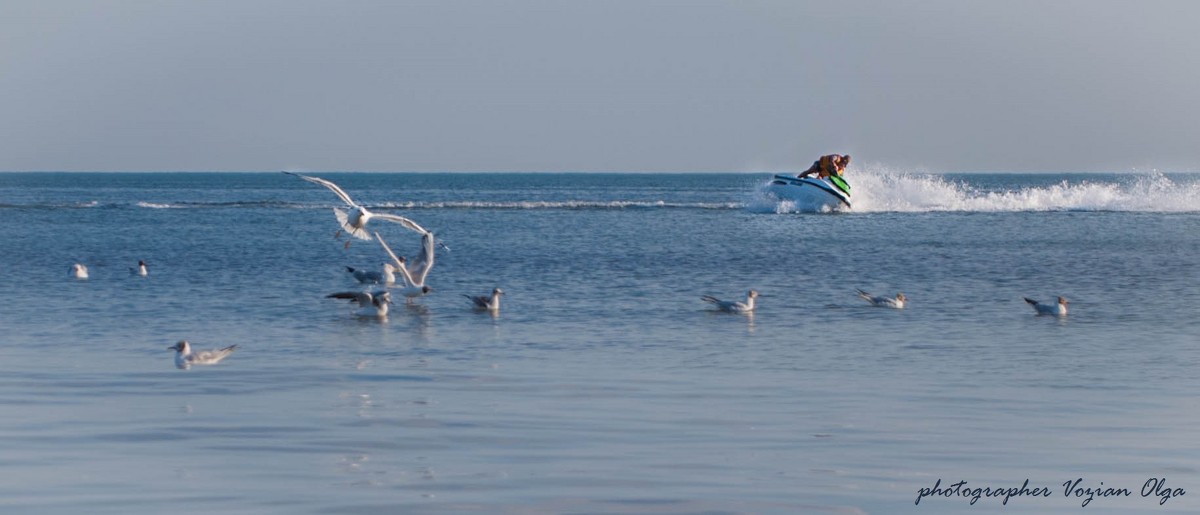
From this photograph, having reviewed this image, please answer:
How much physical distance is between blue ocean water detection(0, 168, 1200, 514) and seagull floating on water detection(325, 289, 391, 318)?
0.29 m

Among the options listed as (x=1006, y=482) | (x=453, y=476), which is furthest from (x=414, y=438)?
(x=1006, y=482)

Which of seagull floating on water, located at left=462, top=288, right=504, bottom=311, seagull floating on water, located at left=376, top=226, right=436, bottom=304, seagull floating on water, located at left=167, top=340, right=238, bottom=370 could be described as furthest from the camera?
seagull floating on water, located at left=376, top=226, right=436, bottom=304

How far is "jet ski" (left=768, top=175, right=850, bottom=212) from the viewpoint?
5512 cm

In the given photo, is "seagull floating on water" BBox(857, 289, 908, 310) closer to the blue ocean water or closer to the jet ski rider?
the blue ocean water

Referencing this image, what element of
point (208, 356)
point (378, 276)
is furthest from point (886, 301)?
point (208, 356)

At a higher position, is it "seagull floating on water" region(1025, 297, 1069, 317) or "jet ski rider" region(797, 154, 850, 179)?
"jet ski rider" region(797, 154, 850, 179)

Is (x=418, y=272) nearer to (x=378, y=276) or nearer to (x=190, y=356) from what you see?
(x=378, y=276)

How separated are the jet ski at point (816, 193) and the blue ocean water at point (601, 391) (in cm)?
2453

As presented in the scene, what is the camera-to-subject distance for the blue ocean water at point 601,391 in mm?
8641

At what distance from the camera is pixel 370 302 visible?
19953 millimetres

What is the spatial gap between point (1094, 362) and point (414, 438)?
299 inches

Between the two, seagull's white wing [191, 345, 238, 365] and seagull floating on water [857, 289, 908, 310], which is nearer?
seagull's white wing [191, 345, 238, 365]

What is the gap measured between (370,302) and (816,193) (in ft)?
121

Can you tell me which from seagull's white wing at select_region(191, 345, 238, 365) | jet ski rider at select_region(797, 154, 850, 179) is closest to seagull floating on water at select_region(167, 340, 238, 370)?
seagull's white wing at select_region(191, 345, 238, 365)
